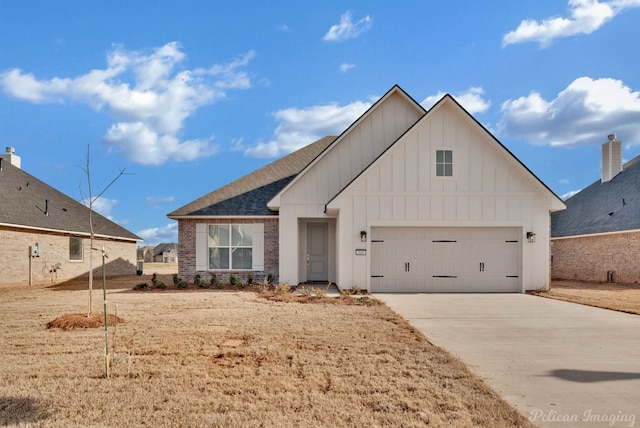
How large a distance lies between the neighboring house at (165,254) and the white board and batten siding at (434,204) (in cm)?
6434

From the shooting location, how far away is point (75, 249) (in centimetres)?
2192

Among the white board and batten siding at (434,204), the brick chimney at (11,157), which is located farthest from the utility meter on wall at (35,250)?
the white board and batten siding at (434,204)

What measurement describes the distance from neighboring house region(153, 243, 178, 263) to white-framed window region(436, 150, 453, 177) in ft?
215

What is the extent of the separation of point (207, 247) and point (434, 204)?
28.6ft

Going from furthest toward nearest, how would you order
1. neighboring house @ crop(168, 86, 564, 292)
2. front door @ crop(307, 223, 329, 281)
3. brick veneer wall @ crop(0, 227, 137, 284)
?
brick veneer wall @ crop(0, 227, 137, 284) < front door @ crop(307, 223, 329, 281) < neighboring house @ crop(168, 86, 564, 292)

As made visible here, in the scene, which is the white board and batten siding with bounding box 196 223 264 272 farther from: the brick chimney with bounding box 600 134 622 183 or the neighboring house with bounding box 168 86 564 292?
the brick chimney with bounding box 600 134 622 183

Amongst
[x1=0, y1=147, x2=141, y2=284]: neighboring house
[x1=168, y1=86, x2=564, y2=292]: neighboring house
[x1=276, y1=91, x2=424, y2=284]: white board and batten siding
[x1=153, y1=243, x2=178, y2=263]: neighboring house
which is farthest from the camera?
[x1=153, y1=243, x2=178, y2=263]: neighboring house

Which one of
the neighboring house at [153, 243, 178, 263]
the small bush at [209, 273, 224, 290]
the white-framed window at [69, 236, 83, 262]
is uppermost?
the white-framed window at [69, 236, 83, 262]

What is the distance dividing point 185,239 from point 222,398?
12.6m

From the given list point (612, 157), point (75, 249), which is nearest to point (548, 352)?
point (75, 249)

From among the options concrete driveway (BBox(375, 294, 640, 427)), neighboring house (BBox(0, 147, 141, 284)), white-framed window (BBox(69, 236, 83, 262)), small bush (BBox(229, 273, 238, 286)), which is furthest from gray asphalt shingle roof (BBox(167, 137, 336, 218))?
white-framed window (BBox(69, 236, 83, 262))

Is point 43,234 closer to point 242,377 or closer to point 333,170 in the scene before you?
point 333,170

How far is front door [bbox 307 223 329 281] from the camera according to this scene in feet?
53.9

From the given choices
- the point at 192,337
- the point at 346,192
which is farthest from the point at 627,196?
the point at 192,337
